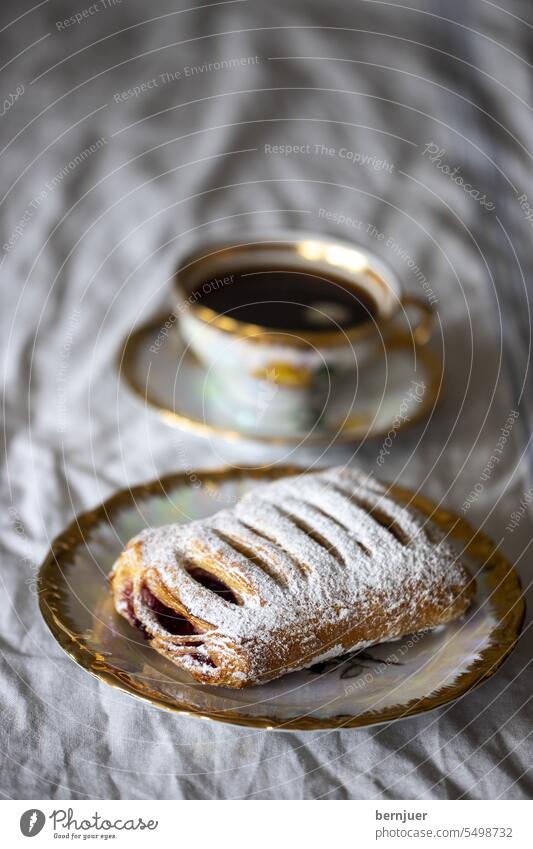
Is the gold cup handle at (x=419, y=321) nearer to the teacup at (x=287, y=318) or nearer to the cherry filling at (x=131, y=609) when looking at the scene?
the teacup at (x=287, y=318)

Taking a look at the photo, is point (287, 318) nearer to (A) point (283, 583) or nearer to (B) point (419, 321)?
(B) point (419, 321)

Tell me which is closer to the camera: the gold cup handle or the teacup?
the teacup

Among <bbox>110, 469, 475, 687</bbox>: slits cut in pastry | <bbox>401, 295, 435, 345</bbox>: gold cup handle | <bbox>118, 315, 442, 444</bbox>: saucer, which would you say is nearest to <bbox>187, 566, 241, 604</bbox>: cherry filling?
<bbox>110, 469, 475, 687</bbox>: slits cut in pastry

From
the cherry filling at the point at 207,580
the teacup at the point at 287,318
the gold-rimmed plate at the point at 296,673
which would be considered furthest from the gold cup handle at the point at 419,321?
the cherry filling at the point at 207,580

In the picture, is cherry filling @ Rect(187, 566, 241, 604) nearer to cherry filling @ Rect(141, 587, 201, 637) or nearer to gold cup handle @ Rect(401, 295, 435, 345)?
cherry filling @ Rect(141, 587, 201, 637)

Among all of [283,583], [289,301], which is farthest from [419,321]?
[283,583]
